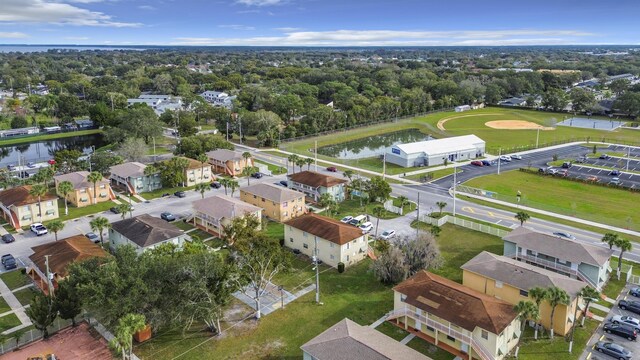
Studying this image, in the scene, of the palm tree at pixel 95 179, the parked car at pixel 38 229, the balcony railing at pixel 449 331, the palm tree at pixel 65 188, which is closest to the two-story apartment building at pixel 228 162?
the palm tree at pixel 95 179

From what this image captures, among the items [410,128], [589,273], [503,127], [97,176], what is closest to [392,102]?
[410,128]

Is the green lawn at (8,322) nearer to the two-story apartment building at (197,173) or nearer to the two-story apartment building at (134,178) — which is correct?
the two-story apartment building at (134,178)

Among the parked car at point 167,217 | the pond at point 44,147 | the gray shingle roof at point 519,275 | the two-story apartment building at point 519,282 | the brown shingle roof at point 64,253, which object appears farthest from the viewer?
the pond at point 44,147

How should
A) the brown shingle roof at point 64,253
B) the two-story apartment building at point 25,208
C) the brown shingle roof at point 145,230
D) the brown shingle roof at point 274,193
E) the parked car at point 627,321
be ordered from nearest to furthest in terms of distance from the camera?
the parked car at point 627,321 < the brown shingle roof at point 64,253 < the brown shingle roof at point 145,230 < the two-story apartment building at point 25,208 < the brown shingle roof at point 274,193

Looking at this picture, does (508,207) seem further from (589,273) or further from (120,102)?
(120,102)

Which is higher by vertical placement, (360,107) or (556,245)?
(360,107)

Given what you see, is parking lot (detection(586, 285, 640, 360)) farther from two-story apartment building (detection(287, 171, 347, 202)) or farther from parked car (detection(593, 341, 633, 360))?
two-story apartment building (detection(287, 171, 347, 202))
